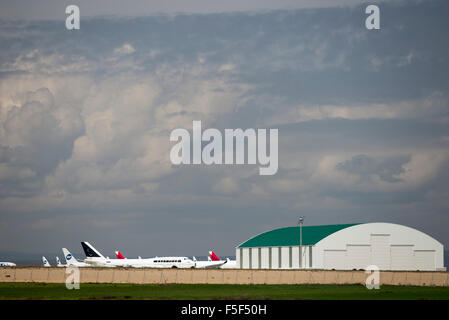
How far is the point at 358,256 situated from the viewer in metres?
136

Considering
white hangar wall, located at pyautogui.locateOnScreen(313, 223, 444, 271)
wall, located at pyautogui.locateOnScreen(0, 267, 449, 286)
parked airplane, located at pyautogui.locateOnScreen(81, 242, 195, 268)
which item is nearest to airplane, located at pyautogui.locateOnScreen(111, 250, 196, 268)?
parked airplane, located at pyautogui.locateOnScreen(81, 242, 195, 268)

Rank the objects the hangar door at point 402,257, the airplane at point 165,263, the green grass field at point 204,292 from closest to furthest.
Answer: the green grass field at point 204,292, the hangar door at point 402,257, the airplane at point 165,263

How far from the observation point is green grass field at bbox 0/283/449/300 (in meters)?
76.9

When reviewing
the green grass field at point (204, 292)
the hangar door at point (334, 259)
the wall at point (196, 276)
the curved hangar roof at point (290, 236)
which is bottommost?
the green grass field at point (204, 292)

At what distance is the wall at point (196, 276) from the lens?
326ft

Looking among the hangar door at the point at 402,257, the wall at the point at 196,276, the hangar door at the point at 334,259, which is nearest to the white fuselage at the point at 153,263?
the hangar door at the point at 334,259

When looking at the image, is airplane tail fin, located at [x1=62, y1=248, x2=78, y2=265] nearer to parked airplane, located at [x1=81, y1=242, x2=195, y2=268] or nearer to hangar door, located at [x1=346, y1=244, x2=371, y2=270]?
parked airplane, located at [x1=81, y1=242, x2=195, y2=268]

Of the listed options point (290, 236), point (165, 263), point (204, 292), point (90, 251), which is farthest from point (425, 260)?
point (90, 251)

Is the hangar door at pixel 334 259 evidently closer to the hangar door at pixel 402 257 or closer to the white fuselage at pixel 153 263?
the hangar door at pixel 402 257

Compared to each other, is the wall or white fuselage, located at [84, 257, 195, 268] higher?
white fuselage, located at [84, 257, 195, 268]

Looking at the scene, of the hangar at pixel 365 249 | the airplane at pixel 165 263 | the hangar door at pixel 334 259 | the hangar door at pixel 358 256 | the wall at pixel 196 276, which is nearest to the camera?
the wall at pixel 196 276

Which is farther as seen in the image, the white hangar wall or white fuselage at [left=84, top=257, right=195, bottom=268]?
white fuselage at [left=84, top=257, right=195, bottom=268]
